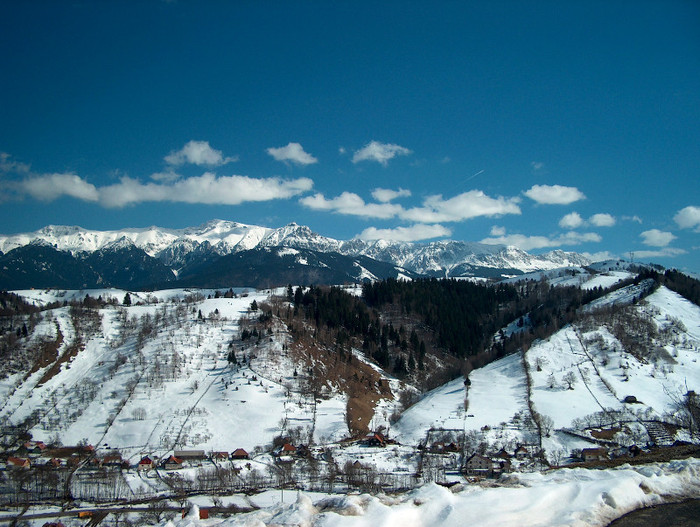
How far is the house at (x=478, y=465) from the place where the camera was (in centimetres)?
6050

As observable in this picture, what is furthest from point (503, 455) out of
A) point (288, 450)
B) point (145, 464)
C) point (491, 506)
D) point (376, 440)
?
point (491, 506)

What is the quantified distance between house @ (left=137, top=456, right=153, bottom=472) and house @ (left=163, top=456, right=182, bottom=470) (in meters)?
2.26

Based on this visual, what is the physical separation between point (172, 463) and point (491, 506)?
214 ft

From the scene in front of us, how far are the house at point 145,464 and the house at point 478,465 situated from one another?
44.4m

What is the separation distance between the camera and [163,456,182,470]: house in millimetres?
67250

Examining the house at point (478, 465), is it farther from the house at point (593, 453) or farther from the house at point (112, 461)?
the house at point (112, 461)

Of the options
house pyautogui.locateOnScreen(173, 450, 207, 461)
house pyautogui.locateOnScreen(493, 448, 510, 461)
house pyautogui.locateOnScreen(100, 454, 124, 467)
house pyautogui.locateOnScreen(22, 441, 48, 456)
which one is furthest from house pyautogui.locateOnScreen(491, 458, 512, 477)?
house pyautogui.locateOnScreen(22, 441, 48, 456)

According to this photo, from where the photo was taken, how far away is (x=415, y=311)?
17175 centimetres

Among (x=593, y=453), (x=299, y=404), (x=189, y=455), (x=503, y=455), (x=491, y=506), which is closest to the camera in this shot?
(x=491, y=506)

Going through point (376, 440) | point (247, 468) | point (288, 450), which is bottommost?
point (247, 468)

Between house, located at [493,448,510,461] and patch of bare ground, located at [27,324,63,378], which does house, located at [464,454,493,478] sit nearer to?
house, located at [493,448,510,461]

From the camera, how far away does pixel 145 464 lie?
6869cm

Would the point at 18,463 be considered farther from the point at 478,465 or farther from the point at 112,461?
the point at 478,465

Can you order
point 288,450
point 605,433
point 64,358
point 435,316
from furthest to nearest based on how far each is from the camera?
point 435,316 < point 64,358 < point 605,433 < point 288,450
